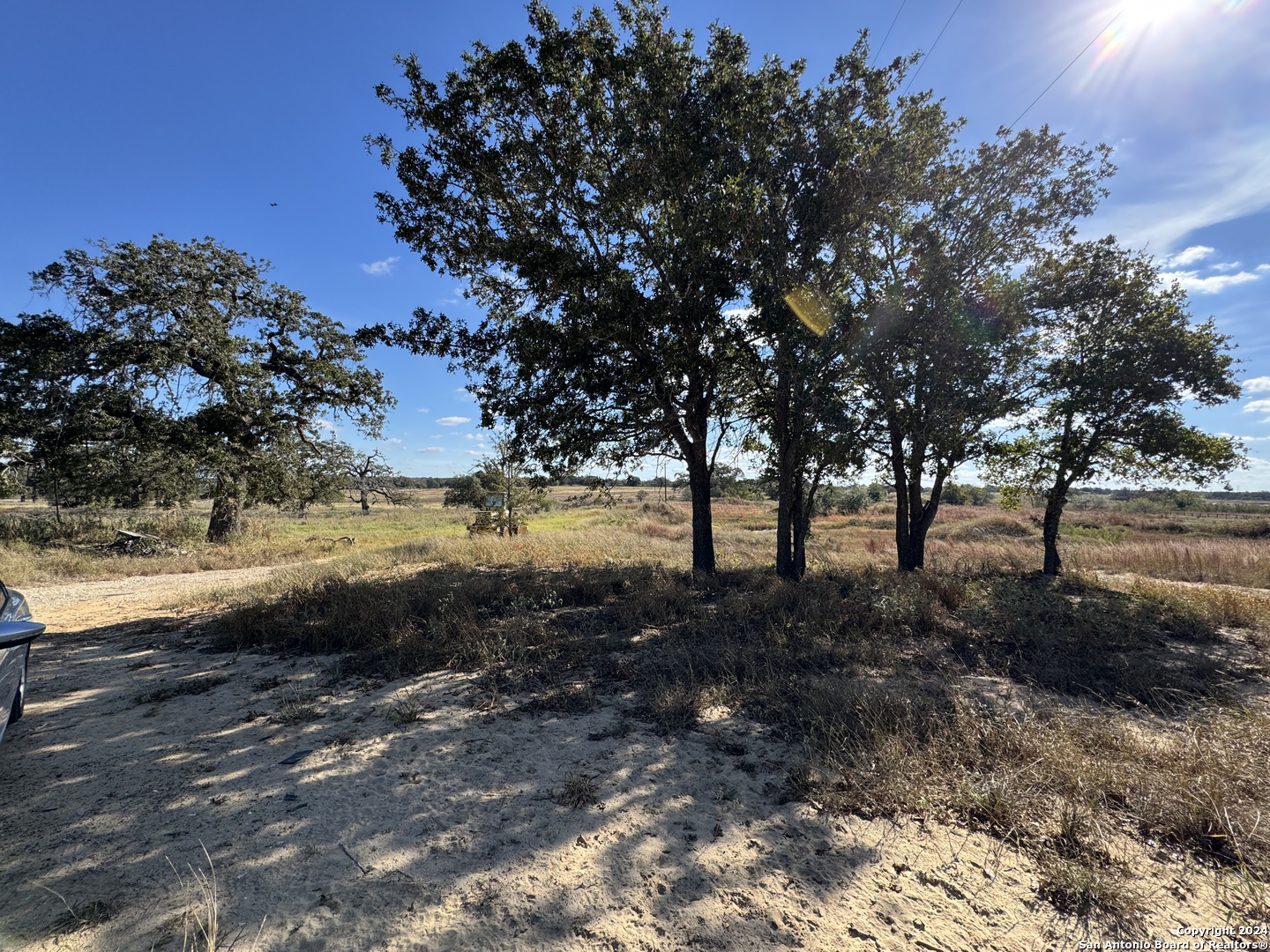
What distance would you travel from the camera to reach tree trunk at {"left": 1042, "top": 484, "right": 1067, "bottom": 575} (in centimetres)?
1543

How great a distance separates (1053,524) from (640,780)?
17.2 metres

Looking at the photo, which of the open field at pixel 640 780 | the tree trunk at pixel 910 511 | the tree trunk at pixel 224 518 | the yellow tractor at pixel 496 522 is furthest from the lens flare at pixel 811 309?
the tree trunk at pixel 224 518

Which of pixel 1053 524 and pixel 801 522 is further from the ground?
pixel 801 522

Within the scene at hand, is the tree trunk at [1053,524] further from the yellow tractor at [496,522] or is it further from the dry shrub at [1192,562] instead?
the yellow tractor at [496,522]

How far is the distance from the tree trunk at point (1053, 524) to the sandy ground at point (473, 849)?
15.5 metres

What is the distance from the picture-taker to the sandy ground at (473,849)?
252 cm

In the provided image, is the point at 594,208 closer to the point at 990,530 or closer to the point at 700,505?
the point at 700,505

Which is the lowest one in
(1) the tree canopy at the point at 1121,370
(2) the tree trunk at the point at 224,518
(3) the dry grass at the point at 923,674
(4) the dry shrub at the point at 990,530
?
(4) the dry shrub at the point at 990,530

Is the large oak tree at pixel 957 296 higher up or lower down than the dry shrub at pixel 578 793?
higher up

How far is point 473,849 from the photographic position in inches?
121

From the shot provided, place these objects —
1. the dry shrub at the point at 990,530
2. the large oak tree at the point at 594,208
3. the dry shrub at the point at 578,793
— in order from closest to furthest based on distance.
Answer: the dry shrub at the point at 578,793 < the large oak tree at the point at 594,208 < the dry shrub at the point at 990,530

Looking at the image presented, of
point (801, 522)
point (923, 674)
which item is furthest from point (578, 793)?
point (801, 522)

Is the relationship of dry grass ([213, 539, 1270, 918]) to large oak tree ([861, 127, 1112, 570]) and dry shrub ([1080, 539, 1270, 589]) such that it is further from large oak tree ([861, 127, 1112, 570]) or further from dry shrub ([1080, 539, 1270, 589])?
dry shrub ([1080, 539, 1270, 589])

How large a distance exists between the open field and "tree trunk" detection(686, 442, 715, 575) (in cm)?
425
